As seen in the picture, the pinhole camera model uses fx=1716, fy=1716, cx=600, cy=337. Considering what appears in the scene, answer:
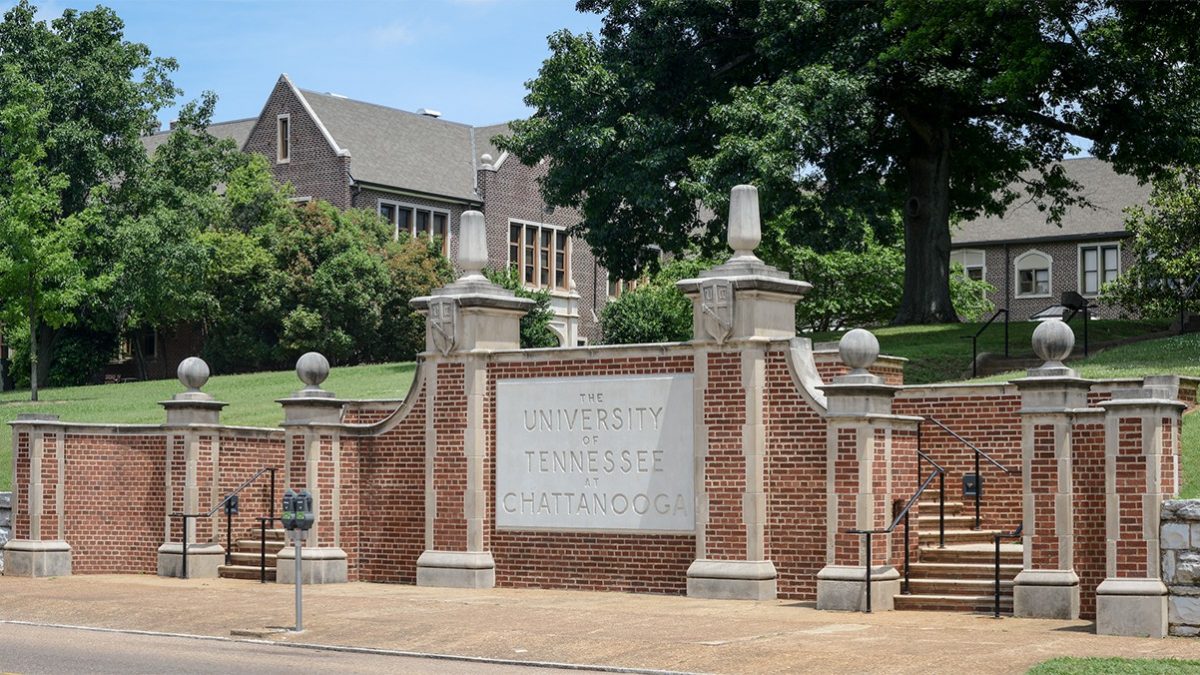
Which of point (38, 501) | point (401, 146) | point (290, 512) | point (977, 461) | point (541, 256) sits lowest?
point (38, 501)

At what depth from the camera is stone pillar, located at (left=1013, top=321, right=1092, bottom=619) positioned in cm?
1675

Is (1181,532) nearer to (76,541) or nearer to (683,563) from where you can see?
(683,563)

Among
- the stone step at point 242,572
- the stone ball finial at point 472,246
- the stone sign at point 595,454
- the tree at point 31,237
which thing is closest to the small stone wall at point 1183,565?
the stone sign at point 595,454

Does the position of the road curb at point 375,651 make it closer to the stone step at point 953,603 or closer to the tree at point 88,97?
the stone step at point 953,603

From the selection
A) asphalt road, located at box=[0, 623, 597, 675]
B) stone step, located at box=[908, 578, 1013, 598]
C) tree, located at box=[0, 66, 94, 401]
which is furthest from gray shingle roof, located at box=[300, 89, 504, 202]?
asphalt road, located at box=[0, 623, 597, 675]

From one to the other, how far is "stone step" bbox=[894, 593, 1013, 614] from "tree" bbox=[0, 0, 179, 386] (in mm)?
39692

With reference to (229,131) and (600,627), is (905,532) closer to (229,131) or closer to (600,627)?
(600,627)

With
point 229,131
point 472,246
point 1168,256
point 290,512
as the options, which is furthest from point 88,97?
point 290,512

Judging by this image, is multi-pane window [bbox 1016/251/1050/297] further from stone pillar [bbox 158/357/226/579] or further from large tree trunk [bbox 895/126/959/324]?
stone pillar [bbox 158/357/226/579]

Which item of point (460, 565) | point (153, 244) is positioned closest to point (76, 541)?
point (460, 565)

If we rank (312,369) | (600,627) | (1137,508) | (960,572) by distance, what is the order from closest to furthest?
(1137,508) → (600,627) → (960,572) → (312,369)

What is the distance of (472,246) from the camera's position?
861 inches

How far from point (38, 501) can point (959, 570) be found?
1262cm

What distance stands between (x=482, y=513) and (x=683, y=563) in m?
2.87
